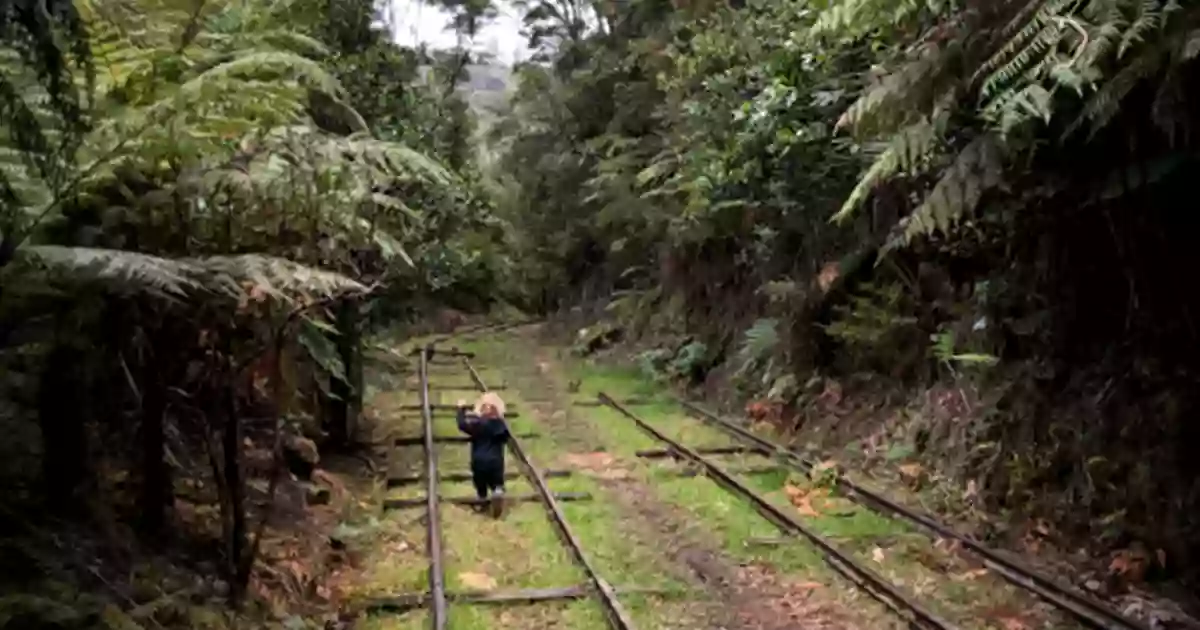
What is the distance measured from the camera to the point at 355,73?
1211cm

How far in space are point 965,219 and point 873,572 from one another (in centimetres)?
301

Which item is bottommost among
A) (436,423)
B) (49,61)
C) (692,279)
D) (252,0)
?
(436,423)

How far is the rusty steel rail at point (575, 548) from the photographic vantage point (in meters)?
6.42

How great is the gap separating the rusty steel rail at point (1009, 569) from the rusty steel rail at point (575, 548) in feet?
8.46

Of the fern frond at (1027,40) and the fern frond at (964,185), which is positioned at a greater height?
the fern frond at (1027,40)

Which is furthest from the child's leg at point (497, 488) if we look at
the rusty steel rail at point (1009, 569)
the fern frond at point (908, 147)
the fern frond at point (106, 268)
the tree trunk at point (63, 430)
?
the fern frond at point (106, 268)

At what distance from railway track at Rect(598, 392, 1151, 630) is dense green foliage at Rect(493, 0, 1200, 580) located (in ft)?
2.18

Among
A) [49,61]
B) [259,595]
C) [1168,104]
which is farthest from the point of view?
[259,595]

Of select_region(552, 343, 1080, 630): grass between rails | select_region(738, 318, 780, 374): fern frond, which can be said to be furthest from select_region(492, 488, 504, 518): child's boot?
select_region(738, 318, 780, 374): fern frond

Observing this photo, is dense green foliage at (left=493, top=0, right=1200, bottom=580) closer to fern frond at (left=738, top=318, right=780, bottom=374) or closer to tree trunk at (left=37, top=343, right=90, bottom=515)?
fern frond at (left=738, top=318, right=780, bottom=374)

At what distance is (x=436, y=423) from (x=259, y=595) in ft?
25.4

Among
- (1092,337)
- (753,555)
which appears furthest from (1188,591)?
(753,555)

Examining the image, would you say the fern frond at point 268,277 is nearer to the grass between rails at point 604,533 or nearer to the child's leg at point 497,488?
the grass between rails at point 604,533

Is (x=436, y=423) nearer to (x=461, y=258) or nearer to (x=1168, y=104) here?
(x=1168, y=104)
